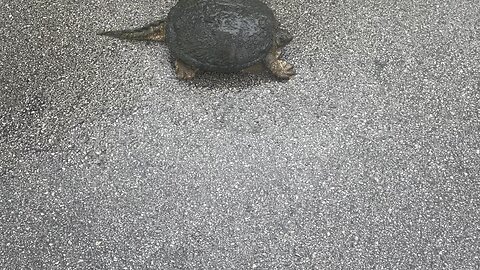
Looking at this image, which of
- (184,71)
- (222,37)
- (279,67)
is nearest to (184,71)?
(184,71)

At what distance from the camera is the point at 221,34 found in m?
1.49

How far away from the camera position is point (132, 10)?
176cm

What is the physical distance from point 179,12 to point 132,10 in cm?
26

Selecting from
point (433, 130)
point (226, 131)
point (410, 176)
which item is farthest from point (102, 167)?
point (433, 130)

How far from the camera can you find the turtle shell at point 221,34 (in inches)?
59.1

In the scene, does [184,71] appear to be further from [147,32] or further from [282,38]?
[282,38]

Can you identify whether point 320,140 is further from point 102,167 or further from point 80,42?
point 80,42

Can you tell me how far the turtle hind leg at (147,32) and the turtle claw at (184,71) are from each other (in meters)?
0.14

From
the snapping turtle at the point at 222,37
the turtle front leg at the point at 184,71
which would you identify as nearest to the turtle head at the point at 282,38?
the snapping turtle at the point at 222,37

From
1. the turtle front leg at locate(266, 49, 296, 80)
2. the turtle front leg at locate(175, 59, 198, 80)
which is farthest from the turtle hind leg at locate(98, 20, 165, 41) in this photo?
the turtle front leg at locate(266, 49, 296, 80)

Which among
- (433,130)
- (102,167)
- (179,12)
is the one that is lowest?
(102,167)

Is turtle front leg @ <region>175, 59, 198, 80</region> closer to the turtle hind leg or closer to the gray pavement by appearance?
the gray pavement

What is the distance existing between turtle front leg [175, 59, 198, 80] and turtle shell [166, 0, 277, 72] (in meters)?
0.04

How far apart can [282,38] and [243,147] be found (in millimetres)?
398
